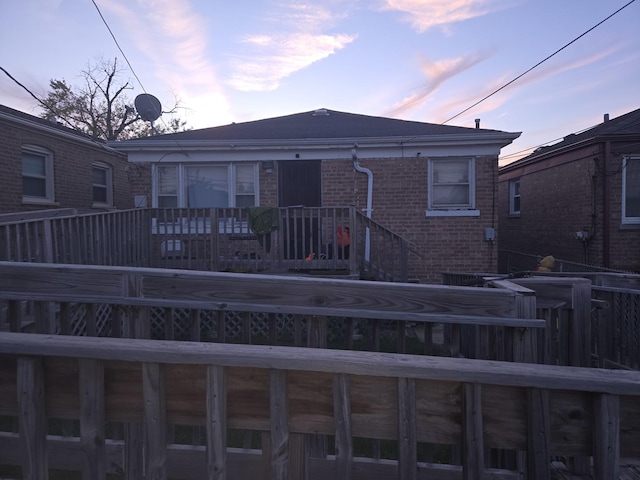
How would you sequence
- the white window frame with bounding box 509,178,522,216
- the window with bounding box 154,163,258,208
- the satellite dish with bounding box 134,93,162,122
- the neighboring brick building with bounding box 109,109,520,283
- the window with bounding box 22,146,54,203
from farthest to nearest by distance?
the white window frame with bounding box 509,178,522,216 < the satellite dish with bounding box 134,93,162,122 < the window with bounding box 22,146,54,203 < the window with bounding box 154,163,258,208 < the neighboring brick building with bounding box 109,109,520,283

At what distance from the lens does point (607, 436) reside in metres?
1.29

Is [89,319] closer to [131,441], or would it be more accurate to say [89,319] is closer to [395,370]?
[131,441]

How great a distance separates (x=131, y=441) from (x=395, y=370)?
4.40ft

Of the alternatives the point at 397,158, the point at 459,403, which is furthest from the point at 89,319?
the point at 397,158

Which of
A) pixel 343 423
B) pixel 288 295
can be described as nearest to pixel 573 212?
pixel 288 295

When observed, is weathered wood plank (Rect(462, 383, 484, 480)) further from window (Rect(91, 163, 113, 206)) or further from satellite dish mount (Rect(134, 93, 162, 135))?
window (Rect(91, 163, 113, 206))

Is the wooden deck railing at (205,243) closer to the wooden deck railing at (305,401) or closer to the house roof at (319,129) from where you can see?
the house roof at (319,129)

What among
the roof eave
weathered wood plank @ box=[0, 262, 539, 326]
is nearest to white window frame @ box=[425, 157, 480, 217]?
the roof eave

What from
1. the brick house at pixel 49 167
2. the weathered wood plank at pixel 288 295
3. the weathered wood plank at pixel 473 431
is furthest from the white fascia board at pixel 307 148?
the weathered wood plank at pixel 473 431

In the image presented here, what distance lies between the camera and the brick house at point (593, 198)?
10898mm

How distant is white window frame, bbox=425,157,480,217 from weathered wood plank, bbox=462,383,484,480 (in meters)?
9.04

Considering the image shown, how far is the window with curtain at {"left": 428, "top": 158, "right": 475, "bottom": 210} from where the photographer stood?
1007 cm

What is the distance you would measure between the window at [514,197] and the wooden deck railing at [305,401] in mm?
16192

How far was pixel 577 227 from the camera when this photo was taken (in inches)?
475
